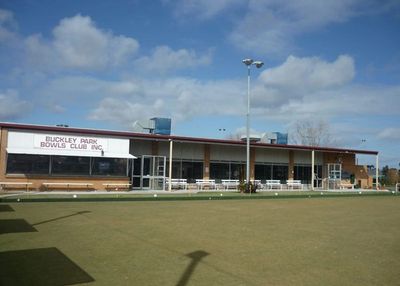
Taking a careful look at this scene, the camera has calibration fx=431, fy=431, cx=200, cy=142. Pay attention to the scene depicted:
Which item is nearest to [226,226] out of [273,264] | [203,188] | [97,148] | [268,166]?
[273,264]

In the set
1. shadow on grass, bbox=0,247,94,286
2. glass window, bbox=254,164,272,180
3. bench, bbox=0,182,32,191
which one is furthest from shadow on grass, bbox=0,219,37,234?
glass window, bbox=254,164,272,180

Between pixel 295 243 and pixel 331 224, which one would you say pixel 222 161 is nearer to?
pixel 331 224

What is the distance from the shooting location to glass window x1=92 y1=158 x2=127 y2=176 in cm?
2891

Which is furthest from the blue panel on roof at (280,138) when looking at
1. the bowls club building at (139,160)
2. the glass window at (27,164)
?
the glass window at (27,164)

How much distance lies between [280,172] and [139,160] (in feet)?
45.7

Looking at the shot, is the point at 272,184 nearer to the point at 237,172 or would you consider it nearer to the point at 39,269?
the point at 237,172

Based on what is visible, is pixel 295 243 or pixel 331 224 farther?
pixel 331 224

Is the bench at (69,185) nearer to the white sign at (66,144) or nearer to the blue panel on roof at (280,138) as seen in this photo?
the white sign at (66,144)

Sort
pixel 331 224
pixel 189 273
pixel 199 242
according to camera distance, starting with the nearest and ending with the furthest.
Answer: pixel 189 273 < pixel 199 242 < pixel 331 224

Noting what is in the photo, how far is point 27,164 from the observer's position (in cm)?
2655

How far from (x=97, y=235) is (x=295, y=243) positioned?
15.2ft

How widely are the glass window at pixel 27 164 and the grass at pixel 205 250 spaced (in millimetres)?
13235

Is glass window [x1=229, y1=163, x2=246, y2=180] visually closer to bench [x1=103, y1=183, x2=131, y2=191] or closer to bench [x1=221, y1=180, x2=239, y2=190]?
bench [x1=221, y1=180, x2=239, y2=190]

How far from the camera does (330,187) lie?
41.6m
